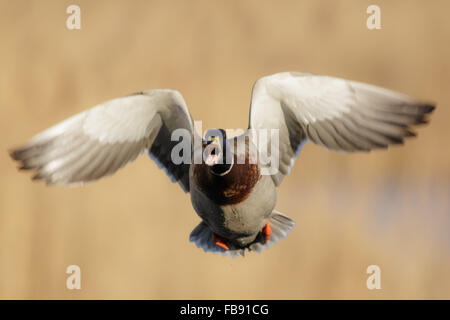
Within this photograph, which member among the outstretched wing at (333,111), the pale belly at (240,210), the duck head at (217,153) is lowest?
the pale belly at (240,210)

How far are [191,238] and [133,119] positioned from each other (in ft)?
1.73

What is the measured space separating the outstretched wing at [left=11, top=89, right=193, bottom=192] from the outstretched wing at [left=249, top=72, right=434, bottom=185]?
0.87 ft

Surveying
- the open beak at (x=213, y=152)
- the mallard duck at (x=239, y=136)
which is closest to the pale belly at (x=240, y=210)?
the mallard duck at (x=239, y=136)

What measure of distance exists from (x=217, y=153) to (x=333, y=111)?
0.39 metres

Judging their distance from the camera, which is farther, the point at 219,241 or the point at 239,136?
the point at 219,241

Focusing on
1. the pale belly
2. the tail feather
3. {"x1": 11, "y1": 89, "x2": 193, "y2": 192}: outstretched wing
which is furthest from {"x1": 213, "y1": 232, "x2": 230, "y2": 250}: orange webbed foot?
{"x1": 11, "y1": 89, "x2": 193, "y2": 192}: outstretched wing

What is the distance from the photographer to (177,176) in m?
1.93

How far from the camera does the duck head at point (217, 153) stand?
60.7 inches

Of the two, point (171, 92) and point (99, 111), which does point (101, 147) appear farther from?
point (171, 92)

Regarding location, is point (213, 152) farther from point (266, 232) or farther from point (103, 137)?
point (266, 232)

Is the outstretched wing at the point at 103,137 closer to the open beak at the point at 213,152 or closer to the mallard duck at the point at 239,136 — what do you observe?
the mallard duck at the point at 239,136

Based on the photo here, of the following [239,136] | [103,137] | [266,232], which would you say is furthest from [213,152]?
[266,232]

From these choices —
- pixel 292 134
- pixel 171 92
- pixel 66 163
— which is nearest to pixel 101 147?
pixel 66 163

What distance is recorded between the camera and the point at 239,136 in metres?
1.66
